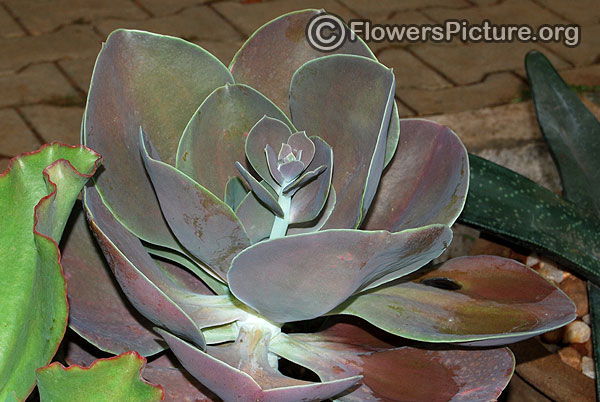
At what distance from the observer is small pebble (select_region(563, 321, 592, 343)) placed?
3.80 ft

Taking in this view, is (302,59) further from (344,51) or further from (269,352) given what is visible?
(269,352)

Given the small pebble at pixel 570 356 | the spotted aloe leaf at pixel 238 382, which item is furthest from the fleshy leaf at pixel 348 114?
the small pebble at pixel 570 356

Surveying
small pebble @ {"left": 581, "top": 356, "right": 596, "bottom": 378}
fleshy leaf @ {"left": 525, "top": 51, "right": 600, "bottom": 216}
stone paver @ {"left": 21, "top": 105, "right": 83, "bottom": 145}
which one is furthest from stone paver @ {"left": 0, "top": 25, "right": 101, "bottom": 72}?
small pebble @ {"left": 581, "top": 356, "right": 596, "bottom": 378}

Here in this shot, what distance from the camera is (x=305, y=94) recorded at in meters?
0.61

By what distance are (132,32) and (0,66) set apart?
1.47 metres

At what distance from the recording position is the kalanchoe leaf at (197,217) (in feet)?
1.67

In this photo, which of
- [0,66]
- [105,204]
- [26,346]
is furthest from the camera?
[0,66]

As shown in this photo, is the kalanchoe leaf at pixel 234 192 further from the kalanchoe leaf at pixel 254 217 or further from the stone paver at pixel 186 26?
the stone paver at pixel 186 26

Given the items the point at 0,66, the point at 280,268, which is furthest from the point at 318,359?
the point at 0,66

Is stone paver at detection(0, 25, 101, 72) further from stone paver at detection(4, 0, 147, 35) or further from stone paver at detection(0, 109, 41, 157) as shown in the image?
stone paver at detection(0, 109, 41, 157)

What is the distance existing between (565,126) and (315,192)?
1.92ft

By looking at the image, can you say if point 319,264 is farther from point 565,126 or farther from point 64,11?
point 64,11

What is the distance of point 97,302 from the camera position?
2.00 feet

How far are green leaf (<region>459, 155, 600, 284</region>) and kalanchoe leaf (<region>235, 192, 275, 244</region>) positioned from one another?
34cm
